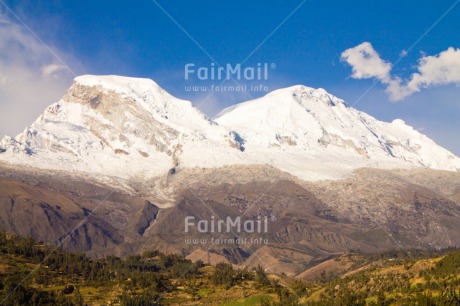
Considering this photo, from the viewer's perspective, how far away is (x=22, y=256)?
196 m

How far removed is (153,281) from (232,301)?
88.8 ft

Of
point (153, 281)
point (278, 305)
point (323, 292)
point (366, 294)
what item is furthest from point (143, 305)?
point (366, 294)

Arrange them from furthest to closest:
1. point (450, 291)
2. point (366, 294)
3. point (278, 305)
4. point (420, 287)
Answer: point (278, 305) → point (366, 294) → point (420, 287) → point (450, 291)

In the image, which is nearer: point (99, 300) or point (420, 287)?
point (420, 287)

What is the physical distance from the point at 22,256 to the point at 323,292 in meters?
95.7

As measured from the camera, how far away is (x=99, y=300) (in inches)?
6570

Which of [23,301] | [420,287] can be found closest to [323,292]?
[420,287]

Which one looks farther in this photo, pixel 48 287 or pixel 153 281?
pixel 153 281

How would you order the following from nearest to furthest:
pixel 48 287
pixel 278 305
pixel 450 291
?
1. pixel 450 291
2. pixel 278 305
3. pixel 48 287

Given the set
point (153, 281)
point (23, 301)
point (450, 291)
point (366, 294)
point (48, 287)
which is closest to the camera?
point (450, 291)

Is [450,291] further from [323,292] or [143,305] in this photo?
[143,305]

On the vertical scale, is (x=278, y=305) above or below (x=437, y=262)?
below

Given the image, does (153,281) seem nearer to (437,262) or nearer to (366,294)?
(366,294)

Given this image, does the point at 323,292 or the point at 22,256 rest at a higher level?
the point at 22,256
